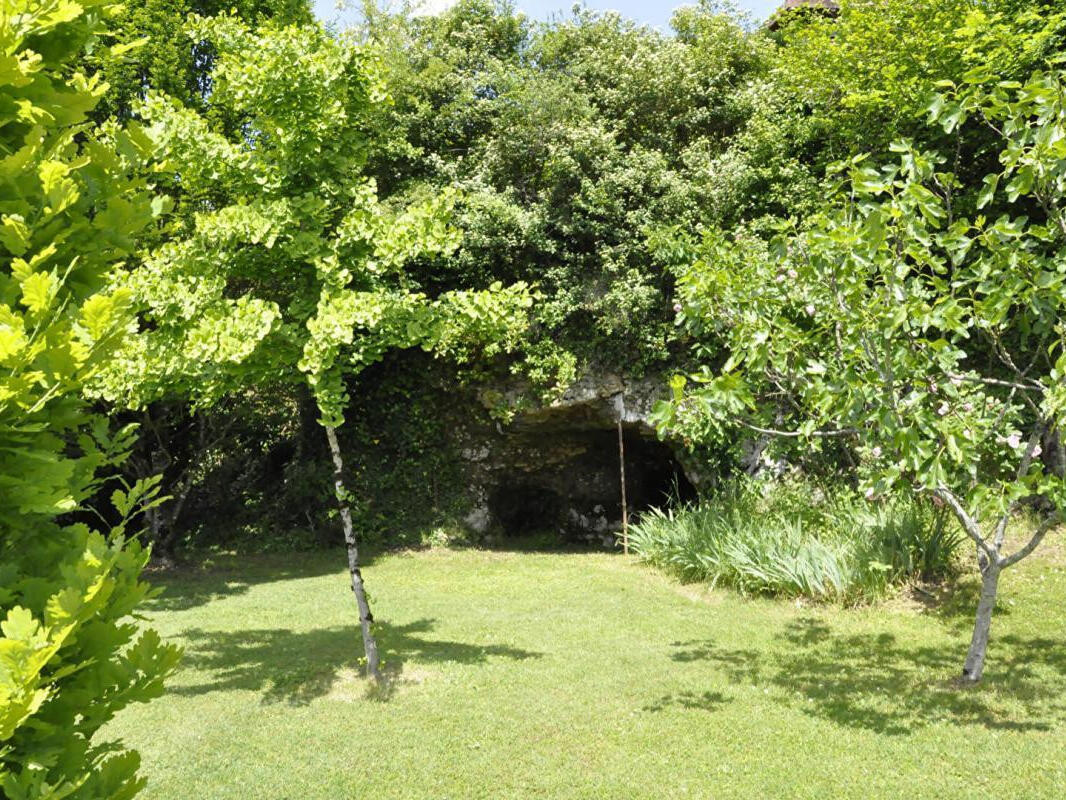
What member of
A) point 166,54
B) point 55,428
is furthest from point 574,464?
point 55,428

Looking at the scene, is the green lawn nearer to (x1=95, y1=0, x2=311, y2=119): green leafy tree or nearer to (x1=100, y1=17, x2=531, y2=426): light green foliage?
(x1=100, y1=17, x2=531, y2=426): light green foliage

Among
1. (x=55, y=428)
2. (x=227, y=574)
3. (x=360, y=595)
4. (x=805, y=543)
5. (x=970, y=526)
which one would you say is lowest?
(x=227, y=574)

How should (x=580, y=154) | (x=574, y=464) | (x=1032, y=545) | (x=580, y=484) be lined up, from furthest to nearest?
1. (x=580, y=484)
2. (x=574, y=464)
3. (x=580, y=154)
4. (x=1032, y=545)

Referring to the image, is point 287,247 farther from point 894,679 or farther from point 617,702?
point 894,679

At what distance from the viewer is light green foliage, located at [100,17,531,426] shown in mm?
6477

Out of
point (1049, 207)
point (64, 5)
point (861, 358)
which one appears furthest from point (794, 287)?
point (64, 5)

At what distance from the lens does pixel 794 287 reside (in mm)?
6953

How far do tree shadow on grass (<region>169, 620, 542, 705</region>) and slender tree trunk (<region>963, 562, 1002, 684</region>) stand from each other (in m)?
3.85

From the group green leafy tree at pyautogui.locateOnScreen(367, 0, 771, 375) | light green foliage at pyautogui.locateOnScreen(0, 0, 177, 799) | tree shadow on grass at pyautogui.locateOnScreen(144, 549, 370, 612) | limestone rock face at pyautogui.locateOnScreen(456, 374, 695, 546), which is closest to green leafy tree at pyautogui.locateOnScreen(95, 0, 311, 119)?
green leafy tree at pyautogui.locateOnScreen(367, 0, 771, 375)

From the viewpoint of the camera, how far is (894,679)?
665 cm

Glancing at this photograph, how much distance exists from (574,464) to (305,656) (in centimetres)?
931

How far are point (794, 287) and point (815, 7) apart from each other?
38.9 feet

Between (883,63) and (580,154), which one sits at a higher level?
(883,63)

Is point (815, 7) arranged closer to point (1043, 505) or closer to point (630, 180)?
point (630, 180)
